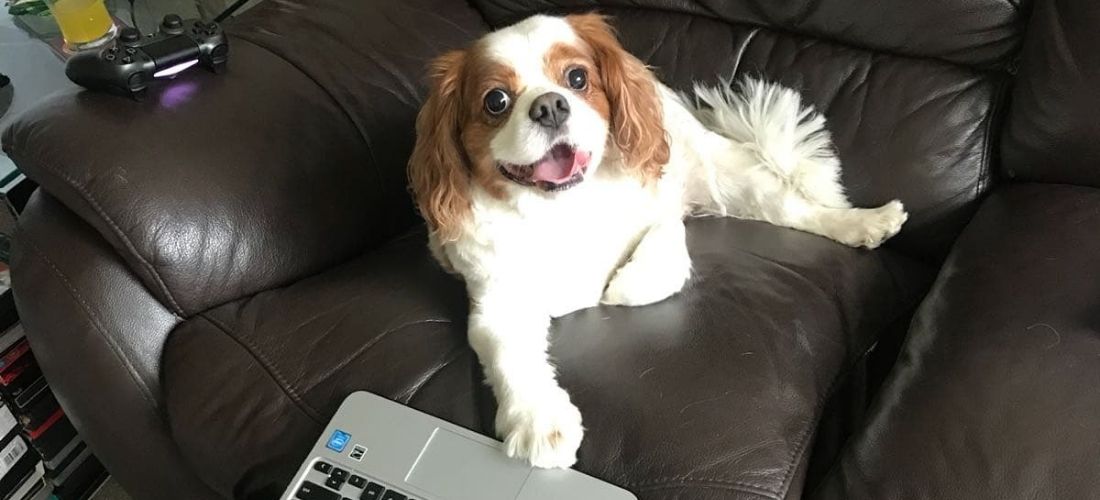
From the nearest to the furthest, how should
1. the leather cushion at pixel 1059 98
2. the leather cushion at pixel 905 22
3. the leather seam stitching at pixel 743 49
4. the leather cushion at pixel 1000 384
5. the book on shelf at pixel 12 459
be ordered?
the leather cushion at pixel 1000 384 → the leather cushion at pixel 1059 98 → the leather cushion at pixel 905 22 → the leather seam stitching at pixel 743 49 → the book on shelf at pixel 12 459

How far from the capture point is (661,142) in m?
1.40

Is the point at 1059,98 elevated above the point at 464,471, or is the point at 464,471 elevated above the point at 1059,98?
the point at 1059,98

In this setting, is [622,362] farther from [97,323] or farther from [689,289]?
[97,323]

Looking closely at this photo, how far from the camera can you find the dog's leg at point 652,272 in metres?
1.33

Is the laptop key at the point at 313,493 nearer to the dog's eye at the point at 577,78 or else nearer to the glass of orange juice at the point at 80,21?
the dog's eye at the point at 577,78

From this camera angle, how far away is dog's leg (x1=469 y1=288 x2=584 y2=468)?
1.13 m

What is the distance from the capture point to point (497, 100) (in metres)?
1.26

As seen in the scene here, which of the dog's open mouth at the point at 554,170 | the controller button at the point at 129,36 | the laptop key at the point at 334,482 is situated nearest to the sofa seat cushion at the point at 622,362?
the laptop key at the point at 334,482

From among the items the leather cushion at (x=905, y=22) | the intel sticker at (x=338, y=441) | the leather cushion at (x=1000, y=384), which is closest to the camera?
the leather cushion at (x=1000, y=384)

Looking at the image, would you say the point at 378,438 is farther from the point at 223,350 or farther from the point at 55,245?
the point at 55,245

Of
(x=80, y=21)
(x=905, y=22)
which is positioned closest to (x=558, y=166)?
(x=905, y=22)

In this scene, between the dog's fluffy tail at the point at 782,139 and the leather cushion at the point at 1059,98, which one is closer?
the leather cushion at the point at 1059,98

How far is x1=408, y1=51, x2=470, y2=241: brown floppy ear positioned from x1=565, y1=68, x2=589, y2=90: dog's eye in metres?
0.16

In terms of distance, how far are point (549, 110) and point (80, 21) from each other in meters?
1.45
